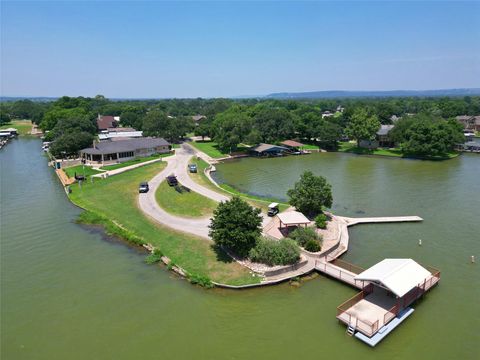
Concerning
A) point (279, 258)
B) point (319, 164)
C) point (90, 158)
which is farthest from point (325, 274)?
point (90, 158)

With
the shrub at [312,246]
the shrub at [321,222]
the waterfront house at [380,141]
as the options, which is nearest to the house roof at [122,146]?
the shrub at [321,222]

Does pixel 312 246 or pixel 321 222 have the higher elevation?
pixel 321 222

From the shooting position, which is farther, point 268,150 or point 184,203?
point 268,150

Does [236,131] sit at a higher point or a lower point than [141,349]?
higher

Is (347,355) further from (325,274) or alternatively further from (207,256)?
(207,256)

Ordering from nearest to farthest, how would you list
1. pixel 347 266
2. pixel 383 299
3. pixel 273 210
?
1. pixel 383 299
2. pixel 347 266
3. pixel 273 210

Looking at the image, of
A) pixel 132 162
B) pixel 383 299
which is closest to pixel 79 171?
pixel 132 162

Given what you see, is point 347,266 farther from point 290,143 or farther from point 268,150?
point 290,143
